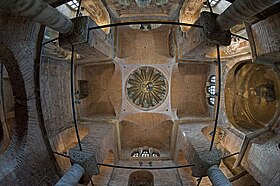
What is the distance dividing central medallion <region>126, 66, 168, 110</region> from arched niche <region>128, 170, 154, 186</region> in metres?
3.95

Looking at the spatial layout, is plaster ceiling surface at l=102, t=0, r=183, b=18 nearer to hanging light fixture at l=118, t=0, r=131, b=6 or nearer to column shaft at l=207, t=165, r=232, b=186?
hanging light fixture at l=118, t=0, r=131, b=6

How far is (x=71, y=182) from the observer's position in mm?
6609

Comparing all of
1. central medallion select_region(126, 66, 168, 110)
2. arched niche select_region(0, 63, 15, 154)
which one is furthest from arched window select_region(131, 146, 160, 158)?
arched niche select_region(0, 63, 15, 154)

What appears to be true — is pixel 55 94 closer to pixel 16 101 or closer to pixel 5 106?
pixel 5 106

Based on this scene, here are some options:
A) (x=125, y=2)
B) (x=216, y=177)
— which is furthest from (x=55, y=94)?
(x=216, y=177)

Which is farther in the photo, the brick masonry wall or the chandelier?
the chandelier

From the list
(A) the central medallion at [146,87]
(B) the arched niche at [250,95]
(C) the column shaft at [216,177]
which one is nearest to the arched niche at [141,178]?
(A) the central medallion at [146,87]

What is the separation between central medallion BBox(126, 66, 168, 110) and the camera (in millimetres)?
14359

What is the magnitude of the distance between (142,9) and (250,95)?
7363 mm

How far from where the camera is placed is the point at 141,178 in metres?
12.0

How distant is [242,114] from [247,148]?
12.0 ft

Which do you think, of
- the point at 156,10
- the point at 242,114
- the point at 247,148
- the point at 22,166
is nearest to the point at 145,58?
the point at 156,10

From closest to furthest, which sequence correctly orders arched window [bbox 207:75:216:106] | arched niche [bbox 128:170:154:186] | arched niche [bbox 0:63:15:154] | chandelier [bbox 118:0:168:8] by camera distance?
arched niche [bbox 0:63:15:154] < chandelier [bbox 118:0:168:8] < arched niche [bbox 128:170:154:186] < arched window [bbox 207:75:216:106]

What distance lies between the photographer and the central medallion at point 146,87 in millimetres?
14359
